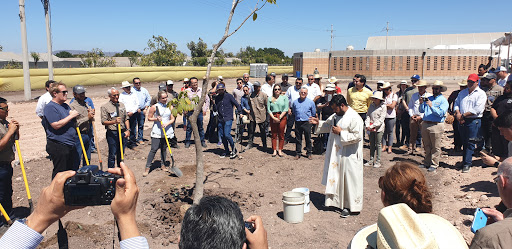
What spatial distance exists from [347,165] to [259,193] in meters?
1.92

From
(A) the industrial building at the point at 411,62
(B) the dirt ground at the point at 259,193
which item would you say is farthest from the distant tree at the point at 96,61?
(B) the dirt ground at the point at 259,193

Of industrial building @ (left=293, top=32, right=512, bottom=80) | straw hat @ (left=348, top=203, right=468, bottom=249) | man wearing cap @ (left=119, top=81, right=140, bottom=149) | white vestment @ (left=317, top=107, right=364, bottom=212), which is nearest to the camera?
straw hat @ (left=348, top=203, right=468, bottom=249)

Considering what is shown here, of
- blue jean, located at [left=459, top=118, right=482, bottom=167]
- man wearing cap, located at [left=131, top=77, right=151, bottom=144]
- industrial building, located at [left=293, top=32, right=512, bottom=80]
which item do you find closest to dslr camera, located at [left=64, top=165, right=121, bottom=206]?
blue jean, located at [left=459, top=118, right=482, bottom=167]

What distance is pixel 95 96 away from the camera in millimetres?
21734

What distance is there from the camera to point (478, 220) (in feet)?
8.33

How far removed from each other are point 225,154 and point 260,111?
60.1 inches

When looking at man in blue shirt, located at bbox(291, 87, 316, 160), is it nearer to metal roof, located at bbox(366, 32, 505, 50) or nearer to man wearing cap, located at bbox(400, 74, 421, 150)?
man wearing cap, located at bbox(400, 74, 421, 150)

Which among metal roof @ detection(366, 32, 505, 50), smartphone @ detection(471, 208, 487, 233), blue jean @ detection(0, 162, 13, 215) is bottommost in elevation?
blue jean @ detection(0, 162, 13, 215)

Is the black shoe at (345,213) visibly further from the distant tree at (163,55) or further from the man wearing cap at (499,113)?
the distant tree at (163,55)

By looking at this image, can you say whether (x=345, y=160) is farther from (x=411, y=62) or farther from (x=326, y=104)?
(x=411, y=62)

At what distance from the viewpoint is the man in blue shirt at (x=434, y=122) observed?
770 cm

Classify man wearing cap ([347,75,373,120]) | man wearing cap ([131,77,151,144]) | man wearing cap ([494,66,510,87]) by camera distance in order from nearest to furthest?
man wearing cap ([347,75,373,120]) < man wearing cap ([494,66,510,87]) < man wearing cap ([131,77,151,144])

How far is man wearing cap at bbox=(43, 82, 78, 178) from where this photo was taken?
558 centimetres

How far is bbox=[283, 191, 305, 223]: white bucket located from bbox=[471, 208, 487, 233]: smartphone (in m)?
3.16
